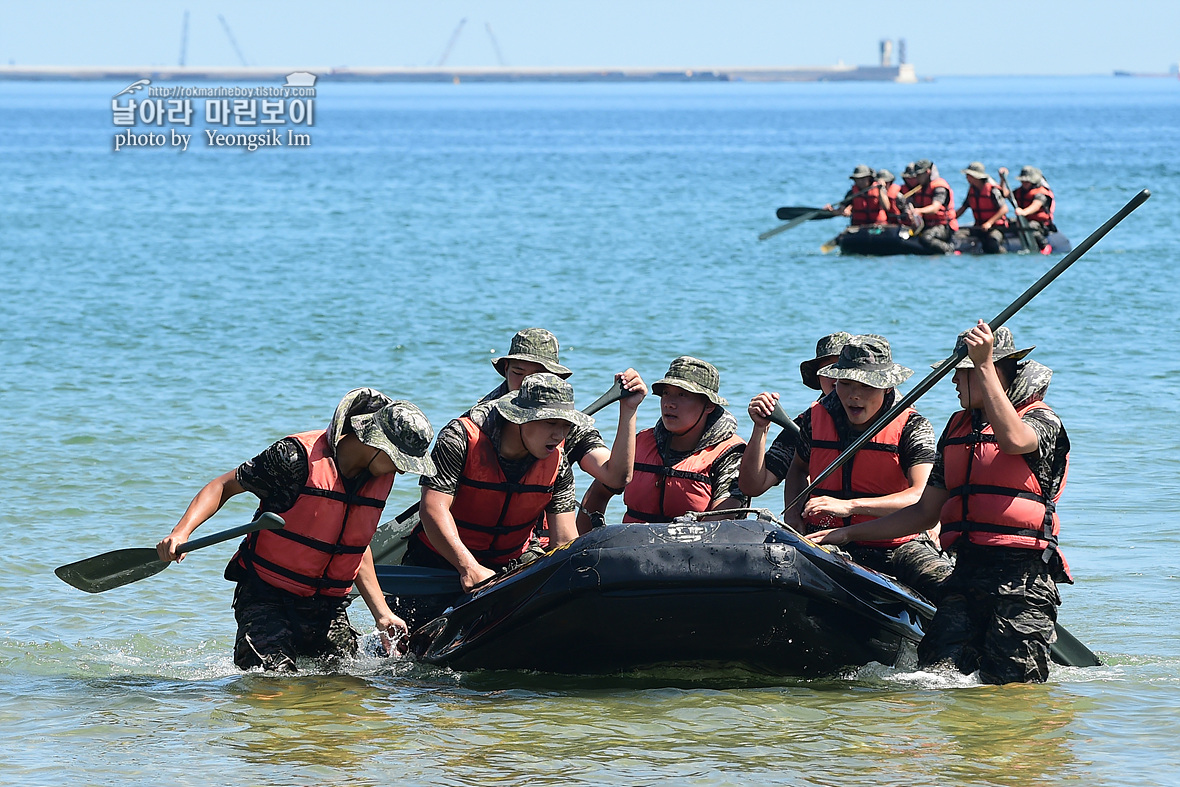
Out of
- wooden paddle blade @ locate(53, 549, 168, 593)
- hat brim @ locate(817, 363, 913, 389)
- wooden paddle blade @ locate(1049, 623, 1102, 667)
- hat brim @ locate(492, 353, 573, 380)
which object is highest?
hat brim @ locate(492, 353, 573, 380)

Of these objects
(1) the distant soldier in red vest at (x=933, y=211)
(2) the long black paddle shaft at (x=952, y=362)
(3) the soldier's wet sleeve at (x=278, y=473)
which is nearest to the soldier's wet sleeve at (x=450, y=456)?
(3) the soldier's wet sleeve at (x=278, y=473)

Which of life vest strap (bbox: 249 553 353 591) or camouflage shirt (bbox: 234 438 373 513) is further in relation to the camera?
life vest strap (bbox: 249 553 353 591)

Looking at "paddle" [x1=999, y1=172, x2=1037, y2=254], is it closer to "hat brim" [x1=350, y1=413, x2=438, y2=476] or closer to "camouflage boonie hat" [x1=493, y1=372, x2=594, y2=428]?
"camouflage boonie hat" [x1=493, y1=372, x2=594, y2=428]

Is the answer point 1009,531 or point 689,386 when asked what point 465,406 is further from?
point 1009,531

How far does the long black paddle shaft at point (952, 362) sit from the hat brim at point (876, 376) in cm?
10

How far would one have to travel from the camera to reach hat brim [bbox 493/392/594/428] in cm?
634

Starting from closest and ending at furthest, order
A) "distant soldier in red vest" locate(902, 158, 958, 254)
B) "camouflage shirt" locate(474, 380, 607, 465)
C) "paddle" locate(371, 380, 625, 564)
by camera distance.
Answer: "camouflage shirt" locate(474, 380, 607, 465) → "paddle" locate(371, 380, 625, 564) → "distant soldier in red vest" locate(902, 158, 958, 254)

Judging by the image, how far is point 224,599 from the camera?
8.97 m

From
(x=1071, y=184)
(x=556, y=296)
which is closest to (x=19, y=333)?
(x=556, y=296)

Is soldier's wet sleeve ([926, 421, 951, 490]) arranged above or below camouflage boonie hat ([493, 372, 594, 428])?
below

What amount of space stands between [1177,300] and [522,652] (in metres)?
17.3

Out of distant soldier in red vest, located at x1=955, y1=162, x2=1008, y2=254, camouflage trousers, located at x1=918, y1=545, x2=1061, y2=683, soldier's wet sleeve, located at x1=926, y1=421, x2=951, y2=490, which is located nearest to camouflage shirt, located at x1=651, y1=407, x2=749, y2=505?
soldier's wet sleeve, located at x1=926, y1=421, x2=951, y2=490

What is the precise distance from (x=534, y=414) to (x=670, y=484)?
3.06 feet

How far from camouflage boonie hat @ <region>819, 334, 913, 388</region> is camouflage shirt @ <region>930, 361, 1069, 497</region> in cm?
61
